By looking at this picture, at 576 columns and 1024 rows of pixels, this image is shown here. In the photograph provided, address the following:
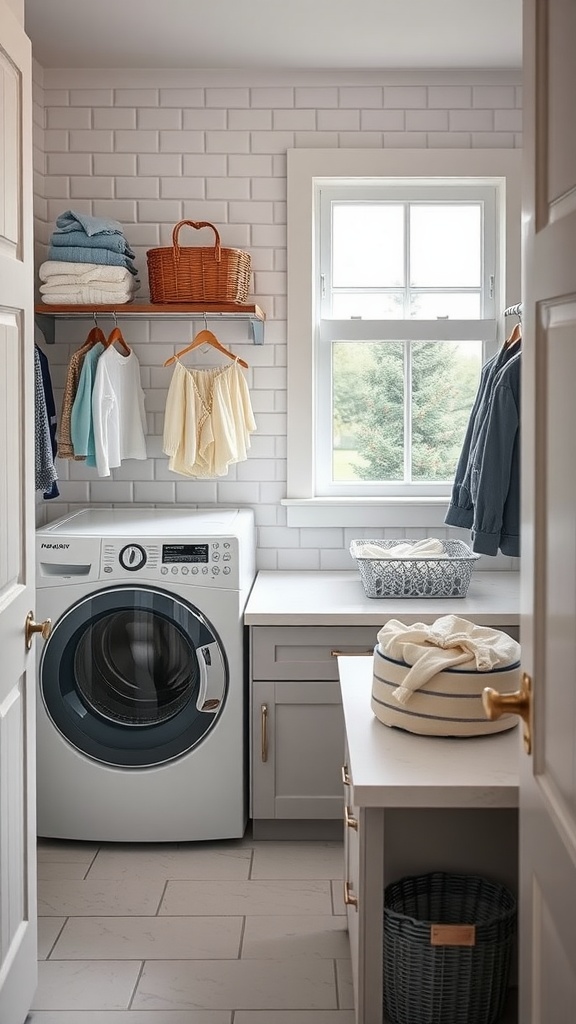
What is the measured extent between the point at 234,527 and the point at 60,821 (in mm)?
1124

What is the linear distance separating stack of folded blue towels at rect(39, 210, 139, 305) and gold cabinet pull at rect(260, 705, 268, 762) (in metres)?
1.50

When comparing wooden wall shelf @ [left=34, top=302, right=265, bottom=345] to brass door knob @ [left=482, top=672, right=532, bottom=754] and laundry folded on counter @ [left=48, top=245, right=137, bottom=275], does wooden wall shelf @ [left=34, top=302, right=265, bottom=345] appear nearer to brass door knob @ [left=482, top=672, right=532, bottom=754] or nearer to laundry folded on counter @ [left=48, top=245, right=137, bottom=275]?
laundry folded on counter @ [left=48, top=245, right=137, bottom=275]

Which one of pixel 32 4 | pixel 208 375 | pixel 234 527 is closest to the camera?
pixel 32 4

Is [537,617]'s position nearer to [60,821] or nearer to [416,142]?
[60,821]

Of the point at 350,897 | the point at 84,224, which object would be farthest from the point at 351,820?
the point at 84,224

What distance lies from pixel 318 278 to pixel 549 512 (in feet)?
9.32

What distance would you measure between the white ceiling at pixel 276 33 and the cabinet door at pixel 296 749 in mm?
2180

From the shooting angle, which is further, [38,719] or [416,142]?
[416,142]

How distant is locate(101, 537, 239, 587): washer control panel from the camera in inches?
128

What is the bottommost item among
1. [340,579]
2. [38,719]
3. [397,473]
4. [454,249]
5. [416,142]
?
[38,719]

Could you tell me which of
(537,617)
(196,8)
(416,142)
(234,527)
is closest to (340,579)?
(234,527)

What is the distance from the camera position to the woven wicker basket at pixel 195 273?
3566 mm

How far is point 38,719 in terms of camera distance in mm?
3340

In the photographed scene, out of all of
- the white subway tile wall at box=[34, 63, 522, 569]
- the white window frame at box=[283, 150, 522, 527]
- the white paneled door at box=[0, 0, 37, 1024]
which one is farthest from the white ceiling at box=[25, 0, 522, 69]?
the white paneled door at box=[0, 0, 37, 1024]
